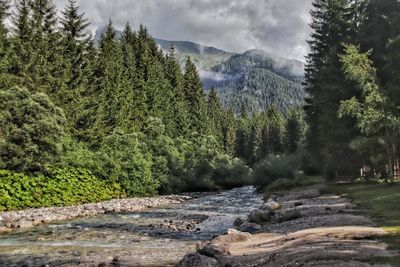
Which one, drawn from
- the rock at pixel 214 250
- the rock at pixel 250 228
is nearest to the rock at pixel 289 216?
the rock at pixel 250 228

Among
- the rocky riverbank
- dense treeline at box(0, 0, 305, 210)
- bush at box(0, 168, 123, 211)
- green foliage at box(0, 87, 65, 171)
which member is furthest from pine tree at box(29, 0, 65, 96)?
the rocky riverbank

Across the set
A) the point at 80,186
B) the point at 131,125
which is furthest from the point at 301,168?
the point at 80,186

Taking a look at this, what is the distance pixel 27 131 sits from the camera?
127 feet

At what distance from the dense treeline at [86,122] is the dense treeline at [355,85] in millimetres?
20976

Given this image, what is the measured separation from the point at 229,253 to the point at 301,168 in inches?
2380

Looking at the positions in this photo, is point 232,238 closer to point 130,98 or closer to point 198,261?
point 198,261

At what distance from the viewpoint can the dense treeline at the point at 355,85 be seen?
35875 millimetres

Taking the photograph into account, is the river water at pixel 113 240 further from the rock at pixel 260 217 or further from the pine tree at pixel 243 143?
the pine tree at pixel 243 143

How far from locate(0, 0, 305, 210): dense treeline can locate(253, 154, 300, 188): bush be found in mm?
8052

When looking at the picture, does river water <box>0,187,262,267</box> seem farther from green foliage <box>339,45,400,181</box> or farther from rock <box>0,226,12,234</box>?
green foliage <box>339,45,400,181</box>

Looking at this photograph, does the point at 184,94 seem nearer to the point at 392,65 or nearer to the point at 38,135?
the point at 38,135

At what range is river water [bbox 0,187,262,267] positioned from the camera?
17688mm

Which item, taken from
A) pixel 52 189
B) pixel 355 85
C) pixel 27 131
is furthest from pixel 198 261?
pixel 355 85

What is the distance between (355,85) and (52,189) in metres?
30.1
